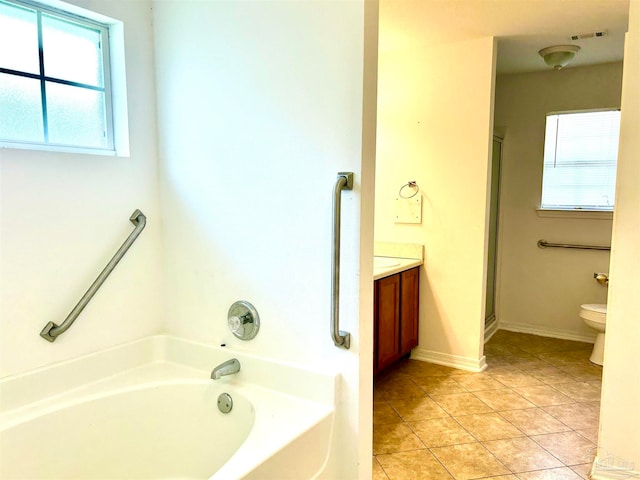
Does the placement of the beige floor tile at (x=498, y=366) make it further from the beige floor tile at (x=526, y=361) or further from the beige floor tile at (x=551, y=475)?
the beige floor tile at (x=551, y=475)

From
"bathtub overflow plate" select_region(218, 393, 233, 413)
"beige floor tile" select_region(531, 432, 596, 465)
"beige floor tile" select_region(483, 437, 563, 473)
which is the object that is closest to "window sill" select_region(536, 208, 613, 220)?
"beige floor tile" select_region(531, 432, 596, 465)

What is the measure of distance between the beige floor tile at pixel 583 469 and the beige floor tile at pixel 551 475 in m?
0.02

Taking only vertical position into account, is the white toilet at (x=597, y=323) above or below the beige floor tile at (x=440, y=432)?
above

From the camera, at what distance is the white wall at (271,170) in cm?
150

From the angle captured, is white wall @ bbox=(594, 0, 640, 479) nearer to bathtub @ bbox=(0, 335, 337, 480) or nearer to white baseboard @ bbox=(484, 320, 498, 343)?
bathtub @ bbox=(0, 335, 337, 480)

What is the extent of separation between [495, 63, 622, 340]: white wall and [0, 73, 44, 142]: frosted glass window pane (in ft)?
12.2

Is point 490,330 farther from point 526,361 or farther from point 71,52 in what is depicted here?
point 71,52

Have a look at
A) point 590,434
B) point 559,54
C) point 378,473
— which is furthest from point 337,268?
point 559,54

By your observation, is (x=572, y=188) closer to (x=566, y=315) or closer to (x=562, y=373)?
(x=566, y=315)

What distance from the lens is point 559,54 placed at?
10.8 feet

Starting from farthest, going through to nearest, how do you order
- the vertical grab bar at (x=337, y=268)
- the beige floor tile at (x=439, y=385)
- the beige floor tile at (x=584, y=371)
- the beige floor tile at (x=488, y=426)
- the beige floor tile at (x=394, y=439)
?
1. the beige floor tile at (x=584, y=371)
2. the beige floor tile at (x=439, y=385)
3. the beige floor tile at (x=488, y=426)
4. the beige floor tile at (x=394, y=439)
5. the vertical grab bar at (x=337, y=268)

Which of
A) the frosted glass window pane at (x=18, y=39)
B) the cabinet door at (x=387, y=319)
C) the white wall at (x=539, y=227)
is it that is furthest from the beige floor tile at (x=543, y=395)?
the frosted glass window pane at (x=18, y=39)

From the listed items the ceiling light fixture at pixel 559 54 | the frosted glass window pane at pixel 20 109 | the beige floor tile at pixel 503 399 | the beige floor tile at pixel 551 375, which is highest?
the ceiling light fixture at pixel 559 54

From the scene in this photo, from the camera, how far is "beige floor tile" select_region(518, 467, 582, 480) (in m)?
1.99
